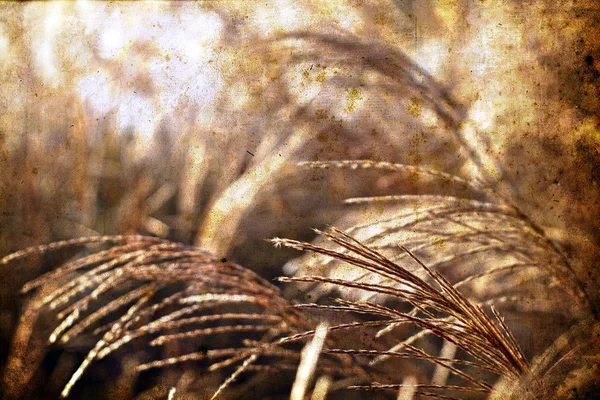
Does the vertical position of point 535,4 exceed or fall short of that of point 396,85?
it exceeds it

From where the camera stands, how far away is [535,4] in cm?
163

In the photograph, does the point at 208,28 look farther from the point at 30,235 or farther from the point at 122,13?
the point at 30,235

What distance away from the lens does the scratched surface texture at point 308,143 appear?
1.63 m

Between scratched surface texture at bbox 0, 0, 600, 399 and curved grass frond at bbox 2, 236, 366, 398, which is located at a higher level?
scratched surface texture at bbox 0, 0, 600, 399

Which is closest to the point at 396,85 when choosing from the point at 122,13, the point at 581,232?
the point at 581,232

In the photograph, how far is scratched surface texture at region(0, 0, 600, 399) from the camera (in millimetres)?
1633

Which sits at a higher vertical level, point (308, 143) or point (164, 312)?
point (308, 143)

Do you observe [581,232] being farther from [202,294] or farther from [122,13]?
[122,13]

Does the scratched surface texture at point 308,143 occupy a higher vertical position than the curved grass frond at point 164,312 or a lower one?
higher

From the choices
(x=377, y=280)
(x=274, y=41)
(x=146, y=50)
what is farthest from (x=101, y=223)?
(x=377, y=280)

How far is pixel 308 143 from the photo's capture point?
5.55ft

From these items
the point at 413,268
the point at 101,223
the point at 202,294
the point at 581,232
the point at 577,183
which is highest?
the point at 577,183

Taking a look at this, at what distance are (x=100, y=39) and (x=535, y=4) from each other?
5.11ft

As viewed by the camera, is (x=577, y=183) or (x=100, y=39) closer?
(x=577, y=183)
